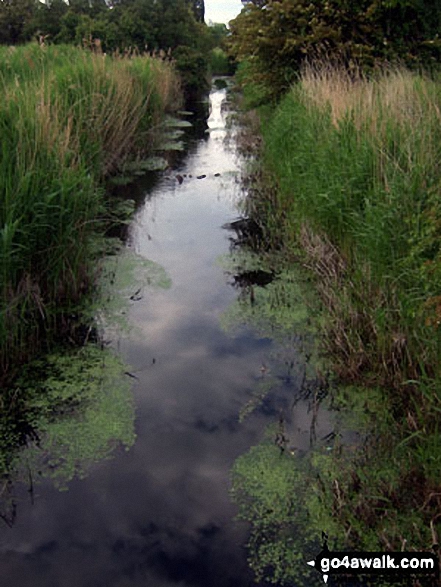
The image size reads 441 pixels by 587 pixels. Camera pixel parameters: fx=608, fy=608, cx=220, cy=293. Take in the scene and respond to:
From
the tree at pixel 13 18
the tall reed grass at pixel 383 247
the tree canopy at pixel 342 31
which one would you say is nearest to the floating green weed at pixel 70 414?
the tall reed grass at pixel 383 247

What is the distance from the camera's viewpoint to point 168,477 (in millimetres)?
2916

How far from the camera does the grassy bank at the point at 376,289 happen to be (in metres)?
2.52

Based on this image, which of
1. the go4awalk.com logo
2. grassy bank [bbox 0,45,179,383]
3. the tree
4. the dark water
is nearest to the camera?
the go4awalk.com logo

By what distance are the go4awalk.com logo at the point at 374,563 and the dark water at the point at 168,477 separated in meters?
0.30

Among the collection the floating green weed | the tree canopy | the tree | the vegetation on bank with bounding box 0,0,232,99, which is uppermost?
the tree

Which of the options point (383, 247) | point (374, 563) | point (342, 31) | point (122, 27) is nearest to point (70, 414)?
point (374, 563)

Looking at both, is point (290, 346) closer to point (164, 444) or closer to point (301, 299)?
point (301, 299)

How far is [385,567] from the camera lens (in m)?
2.27

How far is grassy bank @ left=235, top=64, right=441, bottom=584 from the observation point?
2.52m

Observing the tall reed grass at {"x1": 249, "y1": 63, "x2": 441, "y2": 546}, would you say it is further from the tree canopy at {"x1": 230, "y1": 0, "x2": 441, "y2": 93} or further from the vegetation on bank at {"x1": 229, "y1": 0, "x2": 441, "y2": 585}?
the tree canopy at {"x1": 230, "y1": 0, "x2": 441, "y2": 93}

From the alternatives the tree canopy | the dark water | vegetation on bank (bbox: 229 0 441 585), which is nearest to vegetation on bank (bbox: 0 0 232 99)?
the tree canopy

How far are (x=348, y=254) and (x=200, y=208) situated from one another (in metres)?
3.23

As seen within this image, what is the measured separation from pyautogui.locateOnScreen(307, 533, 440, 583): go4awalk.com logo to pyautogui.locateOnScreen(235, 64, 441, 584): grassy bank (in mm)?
53

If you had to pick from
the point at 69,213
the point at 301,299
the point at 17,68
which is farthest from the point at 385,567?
the point at 17,68
